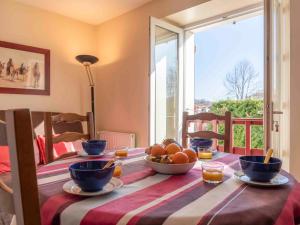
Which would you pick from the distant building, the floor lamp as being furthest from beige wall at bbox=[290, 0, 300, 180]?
the floor lamp

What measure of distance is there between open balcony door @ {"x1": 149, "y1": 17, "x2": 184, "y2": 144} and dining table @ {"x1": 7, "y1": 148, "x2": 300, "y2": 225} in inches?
82.3

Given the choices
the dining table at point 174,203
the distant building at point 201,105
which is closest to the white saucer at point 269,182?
the dining table at point 174,203

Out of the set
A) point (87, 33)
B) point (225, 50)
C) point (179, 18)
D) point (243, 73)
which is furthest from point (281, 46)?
point (87, 33)

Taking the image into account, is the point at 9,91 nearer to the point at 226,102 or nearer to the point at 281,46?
the point at 281,46

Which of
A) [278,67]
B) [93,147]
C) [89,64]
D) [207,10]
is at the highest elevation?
[207,10]

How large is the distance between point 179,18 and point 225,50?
57.9 inches

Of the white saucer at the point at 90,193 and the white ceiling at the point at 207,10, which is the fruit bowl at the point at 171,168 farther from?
the white ceiling at the point at 207,10

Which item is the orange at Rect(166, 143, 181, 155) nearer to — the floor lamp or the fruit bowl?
the fruit bowl

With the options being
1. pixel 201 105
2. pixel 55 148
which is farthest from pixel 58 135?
pixel 201 105

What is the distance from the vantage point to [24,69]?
125 inches

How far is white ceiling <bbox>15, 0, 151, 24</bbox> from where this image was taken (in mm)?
3182

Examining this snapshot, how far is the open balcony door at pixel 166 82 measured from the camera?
303 cm

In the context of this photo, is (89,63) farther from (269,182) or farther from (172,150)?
(269,182)

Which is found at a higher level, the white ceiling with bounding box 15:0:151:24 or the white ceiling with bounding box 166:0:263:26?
the white ceiling with bounding box 15:0:151:24
